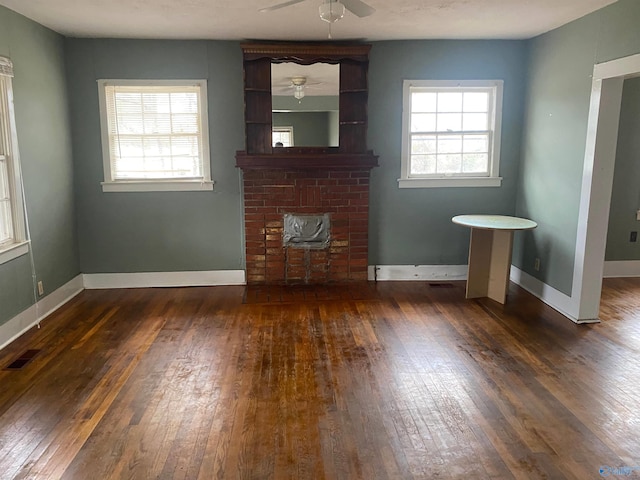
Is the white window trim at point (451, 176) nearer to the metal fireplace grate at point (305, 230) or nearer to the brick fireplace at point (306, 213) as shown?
the brick fireplace at point (306, 213)

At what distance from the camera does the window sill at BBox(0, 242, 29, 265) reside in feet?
11.9

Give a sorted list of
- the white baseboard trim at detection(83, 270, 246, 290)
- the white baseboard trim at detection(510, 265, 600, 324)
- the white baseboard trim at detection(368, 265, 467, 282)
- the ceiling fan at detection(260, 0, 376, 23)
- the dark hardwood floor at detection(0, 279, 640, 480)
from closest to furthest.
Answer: the dark hardwood floor at detection(0, 279, 640, 480)
the ceiling fan at detection(260, 0, 376, 23)
the white baseboard trim at detection(510, 265, 600, 324)
the white baseboard trim at detection(83, 270, 246, 290)
the white baseboard trim at detection(368, 265, 467, 282)

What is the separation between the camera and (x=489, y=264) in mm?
4758

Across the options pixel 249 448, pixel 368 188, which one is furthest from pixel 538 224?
pixel 249 448

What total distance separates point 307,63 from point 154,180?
193 cm

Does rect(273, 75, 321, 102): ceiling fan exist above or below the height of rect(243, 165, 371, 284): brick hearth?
above

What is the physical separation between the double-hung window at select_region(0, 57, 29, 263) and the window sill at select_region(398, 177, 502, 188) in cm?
349

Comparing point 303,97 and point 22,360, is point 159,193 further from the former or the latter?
point 22,360

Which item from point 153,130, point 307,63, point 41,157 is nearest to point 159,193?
point 153,130

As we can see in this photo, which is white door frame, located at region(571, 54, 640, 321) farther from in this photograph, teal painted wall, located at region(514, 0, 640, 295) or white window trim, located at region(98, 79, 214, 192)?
white window trim, located at region(98, 79, 214, 192)

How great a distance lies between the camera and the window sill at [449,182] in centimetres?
522

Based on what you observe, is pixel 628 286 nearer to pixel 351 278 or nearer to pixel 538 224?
pixel 538 224

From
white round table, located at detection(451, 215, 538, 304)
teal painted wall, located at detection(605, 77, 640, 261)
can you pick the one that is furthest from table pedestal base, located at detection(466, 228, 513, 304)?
teal painted wall, located at detection(605, 77, 640, 261)

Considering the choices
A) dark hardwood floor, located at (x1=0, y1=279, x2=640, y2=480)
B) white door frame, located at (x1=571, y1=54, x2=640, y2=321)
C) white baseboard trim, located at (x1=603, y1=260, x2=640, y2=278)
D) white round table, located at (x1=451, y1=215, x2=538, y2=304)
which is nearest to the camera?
dark hardwood floor, located at (x1=0, y1=279, x2=640, y2=480)
